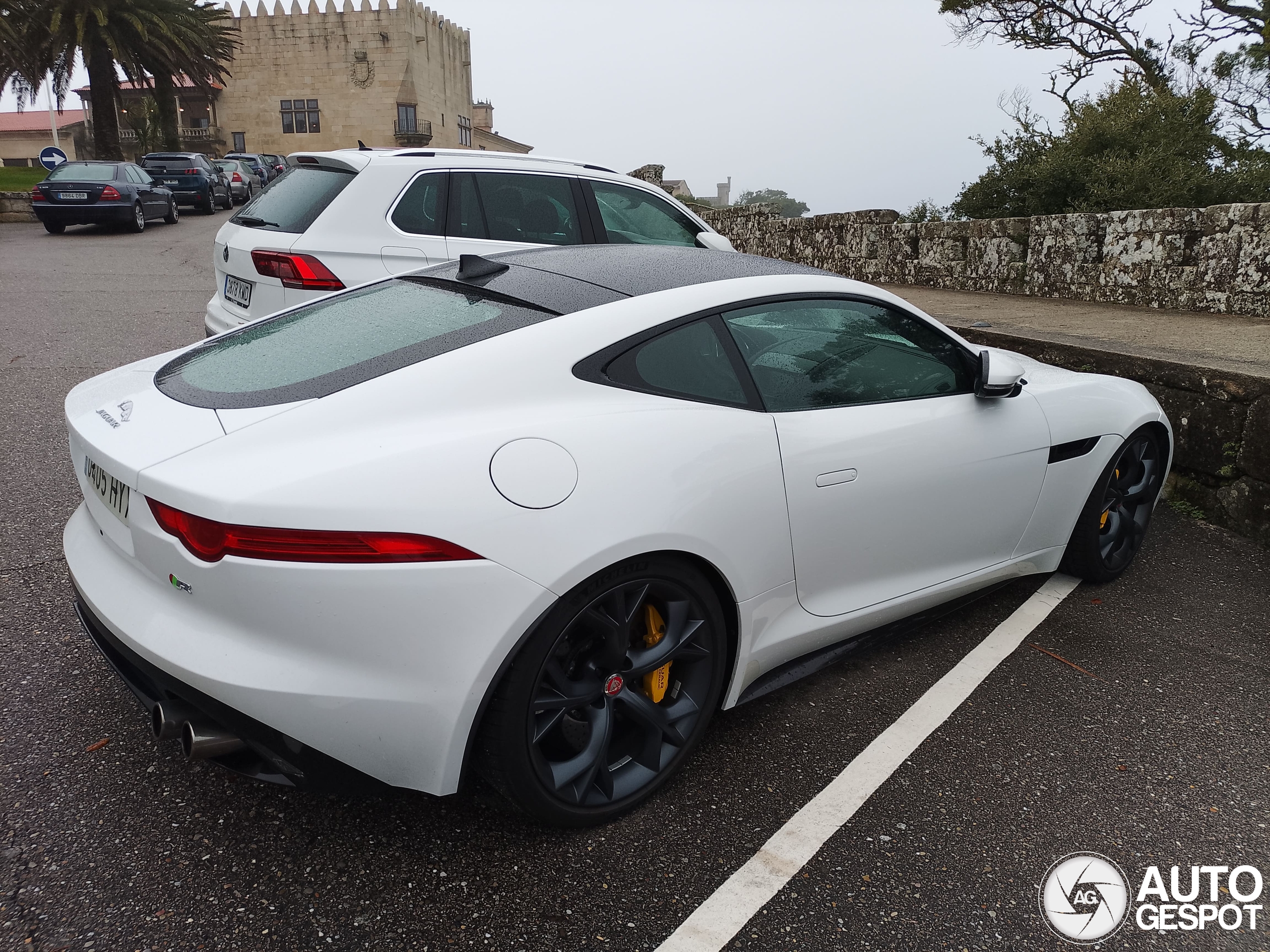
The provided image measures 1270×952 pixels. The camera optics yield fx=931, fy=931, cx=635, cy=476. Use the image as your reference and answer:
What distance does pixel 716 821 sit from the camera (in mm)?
2336

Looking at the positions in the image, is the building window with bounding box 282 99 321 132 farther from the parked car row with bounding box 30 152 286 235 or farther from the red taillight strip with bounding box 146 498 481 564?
the red taillight strip with bounding box 146 498 481 564

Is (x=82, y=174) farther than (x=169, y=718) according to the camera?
Yes

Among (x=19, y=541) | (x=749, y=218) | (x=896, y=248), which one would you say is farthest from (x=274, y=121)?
(x=19, y=541)

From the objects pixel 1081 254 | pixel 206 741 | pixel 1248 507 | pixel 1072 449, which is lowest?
pixel 1248 507

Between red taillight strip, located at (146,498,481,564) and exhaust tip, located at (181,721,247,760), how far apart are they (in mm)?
367

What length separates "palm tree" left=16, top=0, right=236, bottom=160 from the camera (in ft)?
93.5

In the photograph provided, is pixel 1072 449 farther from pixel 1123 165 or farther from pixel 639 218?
pixel 1123 165

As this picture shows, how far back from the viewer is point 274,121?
2318 inches

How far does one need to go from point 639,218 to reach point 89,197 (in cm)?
1668

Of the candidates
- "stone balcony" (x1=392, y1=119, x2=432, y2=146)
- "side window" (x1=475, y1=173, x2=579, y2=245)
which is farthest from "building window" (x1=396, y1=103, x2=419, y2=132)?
"side window" (x1=475, y1=173, x2=579, y2=245)

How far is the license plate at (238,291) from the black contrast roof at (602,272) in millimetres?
2598

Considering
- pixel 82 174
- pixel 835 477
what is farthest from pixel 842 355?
pixel 82 174

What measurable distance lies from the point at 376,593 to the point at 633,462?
0.66m

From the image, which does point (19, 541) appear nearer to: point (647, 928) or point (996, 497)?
point (647, 928)
